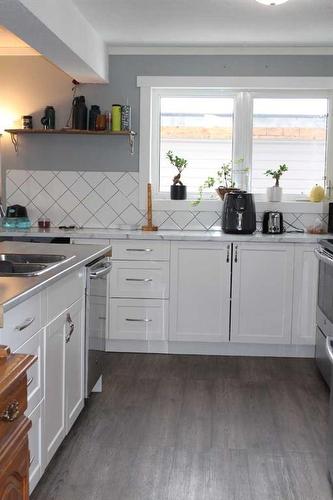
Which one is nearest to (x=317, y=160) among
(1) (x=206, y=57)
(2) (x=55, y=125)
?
(1) (x=206, y=57)

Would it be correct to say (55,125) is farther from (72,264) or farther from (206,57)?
(72,264)

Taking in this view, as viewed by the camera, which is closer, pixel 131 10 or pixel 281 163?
pixel 131 10

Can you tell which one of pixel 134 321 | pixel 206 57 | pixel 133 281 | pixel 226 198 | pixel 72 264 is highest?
pixel 206 57

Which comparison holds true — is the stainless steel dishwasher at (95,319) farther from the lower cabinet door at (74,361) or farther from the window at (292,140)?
the window at (292,140)

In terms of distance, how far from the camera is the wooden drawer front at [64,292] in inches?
98.2

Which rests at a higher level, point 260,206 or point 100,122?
point 100,122

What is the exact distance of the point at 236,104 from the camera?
508 cm

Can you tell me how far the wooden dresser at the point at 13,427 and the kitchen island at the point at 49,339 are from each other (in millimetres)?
549

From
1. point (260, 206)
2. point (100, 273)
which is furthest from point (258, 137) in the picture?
point (100, 273)

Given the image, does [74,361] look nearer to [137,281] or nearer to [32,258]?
[32,258]

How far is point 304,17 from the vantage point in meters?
4.01

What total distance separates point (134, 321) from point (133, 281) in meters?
0.29

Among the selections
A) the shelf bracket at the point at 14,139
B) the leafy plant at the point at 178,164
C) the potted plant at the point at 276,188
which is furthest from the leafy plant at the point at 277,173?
the shelf bracket at the point at 14,139

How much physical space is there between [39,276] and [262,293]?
2.40m
